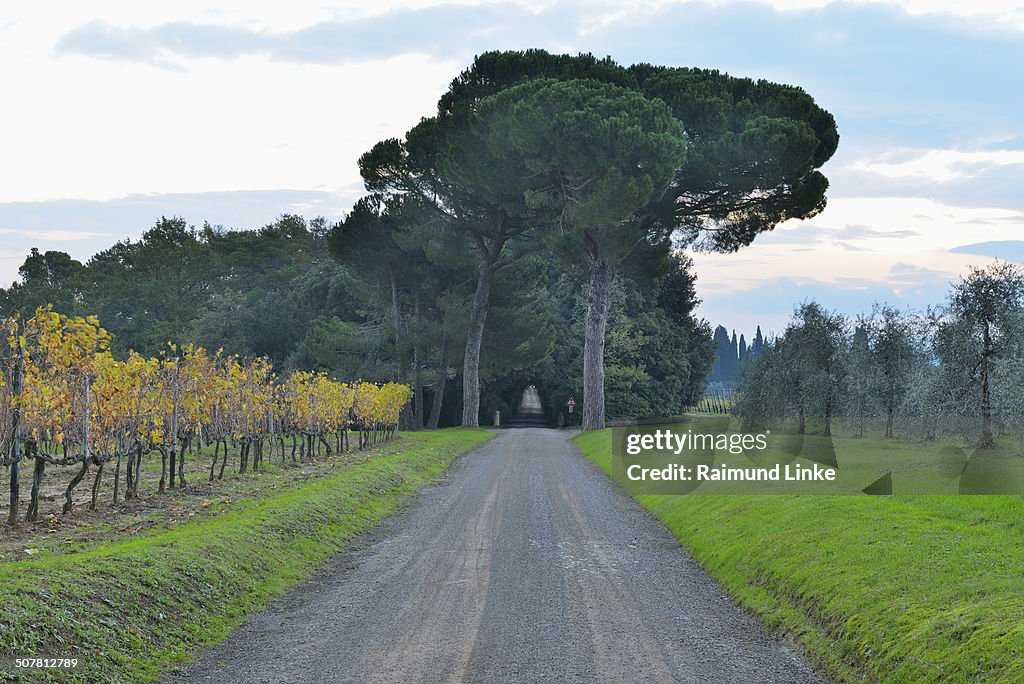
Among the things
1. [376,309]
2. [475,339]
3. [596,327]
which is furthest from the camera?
[376,309]

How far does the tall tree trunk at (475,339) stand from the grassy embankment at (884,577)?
1660 inches

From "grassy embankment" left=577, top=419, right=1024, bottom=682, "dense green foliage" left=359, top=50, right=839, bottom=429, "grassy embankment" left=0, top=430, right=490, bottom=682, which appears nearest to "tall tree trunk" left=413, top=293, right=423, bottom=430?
"dense green foliage" left=359, top=50, right=839, bottom=429

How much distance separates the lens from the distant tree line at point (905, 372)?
2497cm

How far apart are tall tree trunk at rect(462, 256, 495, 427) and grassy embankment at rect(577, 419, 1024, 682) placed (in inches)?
1660

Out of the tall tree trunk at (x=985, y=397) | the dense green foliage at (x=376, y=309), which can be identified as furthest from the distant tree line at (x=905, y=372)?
the dense green foliage at (x=376, y=309)

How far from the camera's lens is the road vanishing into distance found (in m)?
8.91

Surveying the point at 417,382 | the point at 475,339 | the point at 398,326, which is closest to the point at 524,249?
the point at 475,339

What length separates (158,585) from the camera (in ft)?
36.3

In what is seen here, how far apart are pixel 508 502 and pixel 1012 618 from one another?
15.1 metres

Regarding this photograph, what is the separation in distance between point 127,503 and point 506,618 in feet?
44.3

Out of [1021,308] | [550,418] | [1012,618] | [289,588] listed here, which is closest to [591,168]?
[1021,308]

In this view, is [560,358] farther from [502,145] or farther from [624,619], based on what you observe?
[624,619]
